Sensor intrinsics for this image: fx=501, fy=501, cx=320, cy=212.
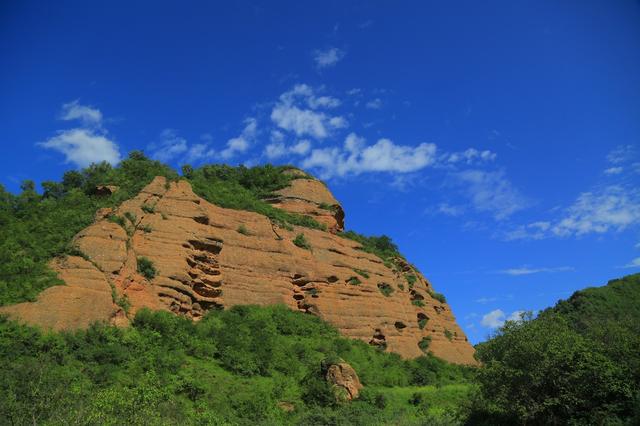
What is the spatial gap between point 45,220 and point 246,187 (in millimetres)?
23017

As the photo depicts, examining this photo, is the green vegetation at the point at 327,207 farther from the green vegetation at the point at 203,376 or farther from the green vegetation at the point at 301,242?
the green vegetation at the point at 203,376

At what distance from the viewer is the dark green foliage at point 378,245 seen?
48.5 m

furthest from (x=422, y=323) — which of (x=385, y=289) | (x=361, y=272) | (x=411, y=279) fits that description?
(x=361, y=272)

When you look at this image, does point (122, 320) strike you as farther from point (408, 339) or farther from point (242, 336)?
point (408, 339)

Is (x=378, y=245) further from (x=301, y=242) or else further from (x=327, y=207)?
(x=301, y=242)

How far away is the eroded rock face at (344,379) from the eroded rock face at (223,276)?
888 cm

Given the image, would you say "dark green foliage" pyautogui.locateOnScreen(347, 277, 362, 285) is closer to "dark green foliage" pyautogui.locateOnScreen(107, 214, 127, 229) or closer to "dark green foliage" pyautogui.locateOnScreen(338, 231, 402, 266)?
"dark green foliage" pyautogui.locateOnScreen(338, 231, 402, 266)

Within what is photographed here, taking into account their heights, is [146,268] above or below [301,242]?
below

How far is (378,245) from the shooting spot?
174 ft

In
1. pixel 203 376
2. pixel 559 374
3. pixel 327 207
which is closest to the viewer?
pixel 559 374

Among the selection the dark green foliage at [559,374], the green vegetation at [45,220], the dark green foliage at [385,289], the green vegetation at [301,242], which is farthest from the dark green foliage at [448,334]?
the green vegetation at [45,220]

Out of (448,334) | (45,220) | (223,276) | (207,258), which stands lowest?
(448,334)

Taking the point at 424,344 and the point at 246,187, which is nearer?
the point at 424,344

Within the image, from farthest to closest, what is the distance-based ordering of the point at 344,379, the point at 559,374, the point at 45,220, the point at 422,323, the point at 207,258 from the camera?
1. the point at 422,323
2. the point at 207,258
3. the point at 45,220
4. the point at 344,379
5. the point at 559,374
